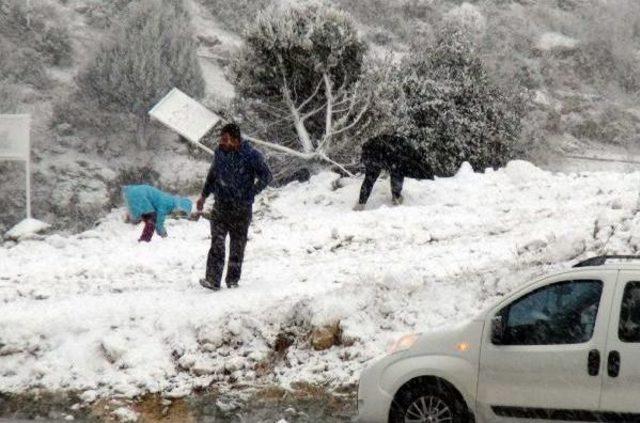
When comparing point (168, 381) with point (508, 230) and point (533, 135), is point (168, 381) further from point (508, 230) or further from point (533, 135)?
point (533, 135)

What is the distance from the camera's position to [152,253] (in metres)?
10.7

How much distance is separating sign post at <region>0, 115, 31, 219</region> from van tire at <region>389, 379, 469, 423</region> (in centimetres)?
1112

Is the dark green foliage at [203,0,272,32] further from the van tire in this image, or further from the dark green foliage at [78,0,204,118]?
the van tire

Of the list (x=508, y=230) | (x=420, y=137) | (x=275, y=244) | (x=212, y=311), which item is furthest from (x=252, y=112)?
(x=212, y=311)

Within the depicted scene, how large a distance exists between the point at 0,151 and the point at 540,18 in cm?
2394

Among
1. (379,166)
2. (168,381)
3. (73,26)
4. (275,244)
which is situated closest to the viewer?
(168,381)

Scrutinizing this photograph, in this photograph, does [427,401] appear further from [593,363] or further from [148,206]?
[148,206]

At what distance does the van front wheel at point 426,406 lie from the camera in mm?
4996

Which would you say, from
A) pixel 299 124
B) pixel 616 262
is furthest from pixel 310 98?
pixel 616 262

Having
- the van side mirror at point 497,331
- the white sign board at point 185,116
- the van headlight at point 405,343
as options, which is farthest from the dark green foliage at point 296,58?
the van side mirror at point 497,331

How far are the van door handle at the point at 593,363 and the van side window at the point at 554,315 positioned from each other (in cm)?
10

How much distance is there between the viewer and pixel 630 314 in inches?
182

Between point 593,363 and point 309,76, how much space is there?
13.8 metres

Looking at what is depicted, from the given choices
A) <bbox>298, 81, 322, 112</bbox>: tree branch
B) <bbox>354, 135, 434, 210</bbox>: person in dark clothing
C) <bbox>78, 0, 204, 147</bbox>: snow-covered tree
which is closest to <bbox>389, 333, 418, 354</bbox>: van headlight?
<bbox>354, 135, 434, 210</bbox>: person in dark clothing
